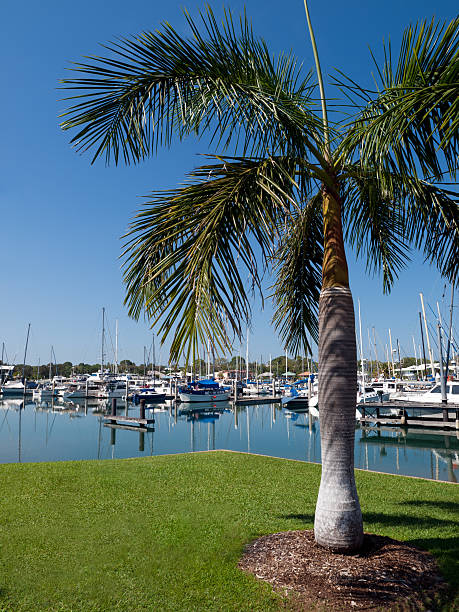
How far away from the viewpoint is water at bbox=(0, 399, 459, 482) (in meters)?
19.9

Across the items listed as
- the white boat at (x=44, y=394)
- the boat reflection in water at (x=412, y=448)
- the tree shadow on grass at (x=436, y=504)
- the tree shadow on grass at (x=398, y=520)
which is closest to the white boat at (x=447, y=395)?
the boat reflection in water at (x=412, y=448)

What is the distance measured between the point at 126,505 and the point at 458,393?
27.6 m

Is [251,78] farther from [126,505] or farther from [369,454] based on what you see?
[369,454]

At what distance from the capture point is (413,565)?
5625mm

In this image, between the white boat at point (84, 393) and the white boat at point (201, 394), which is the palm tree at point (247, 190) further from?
the white boat at point (84, 393)

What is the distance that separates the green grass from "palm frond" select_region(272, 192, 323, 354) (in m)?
3.19

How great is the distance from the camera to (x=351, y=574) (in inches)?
207

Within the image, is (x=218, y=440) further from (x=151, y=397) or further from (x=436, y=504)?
(x=151, y=397)

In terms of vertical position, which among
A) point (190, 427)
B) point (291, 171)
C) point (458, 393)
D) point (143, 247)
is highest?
point (291, 171)

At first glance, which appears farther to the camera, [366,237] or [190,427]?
[190,427]

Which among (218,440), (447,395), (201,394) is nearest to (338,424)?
(218,440)

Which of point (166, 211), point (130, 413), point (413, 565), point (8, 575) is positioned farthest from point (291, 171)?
point (130, 413)

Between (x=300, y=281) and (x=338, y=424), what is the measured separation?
281 cm

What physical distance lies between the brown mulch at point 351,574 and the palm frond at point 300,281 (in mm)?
3139
